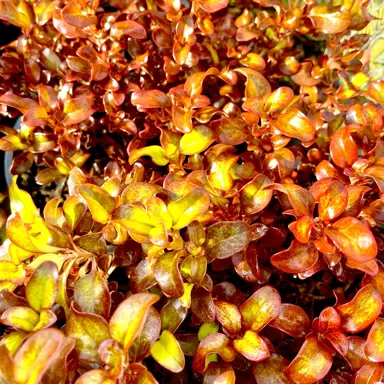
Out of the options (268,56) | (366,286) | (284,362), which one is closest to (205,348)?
(284,362)

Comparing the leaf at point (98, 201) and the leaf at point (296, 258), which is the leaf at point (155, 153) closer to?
the leaf at point (98, 201)

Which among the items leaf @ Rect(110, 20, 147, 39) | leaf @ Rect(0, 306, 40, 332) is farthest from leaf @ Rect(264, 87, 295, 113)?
leaf @ Rect(0, 306, 40, 332)

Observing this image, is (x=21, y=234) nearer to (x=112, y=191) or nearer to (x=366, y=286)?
(x=112, y=191)

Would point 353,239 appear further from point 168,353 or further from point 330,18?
point 330,18

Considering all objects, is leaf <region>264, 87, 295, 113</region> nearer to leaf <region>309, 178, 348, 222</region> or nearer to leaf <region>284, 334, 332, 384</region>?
leaf <region>309, 178, 348, 222</region>

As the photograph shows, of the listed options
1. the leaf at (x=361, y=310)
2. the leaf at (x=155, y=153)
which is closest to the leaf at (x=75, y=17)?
the leaf at (x=155, y=153)

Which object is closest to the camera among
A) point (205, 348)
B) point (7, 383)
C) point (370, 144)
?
point (7, 383)

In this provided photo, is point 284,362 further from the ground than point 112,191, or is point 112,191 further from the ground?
point 112,191
